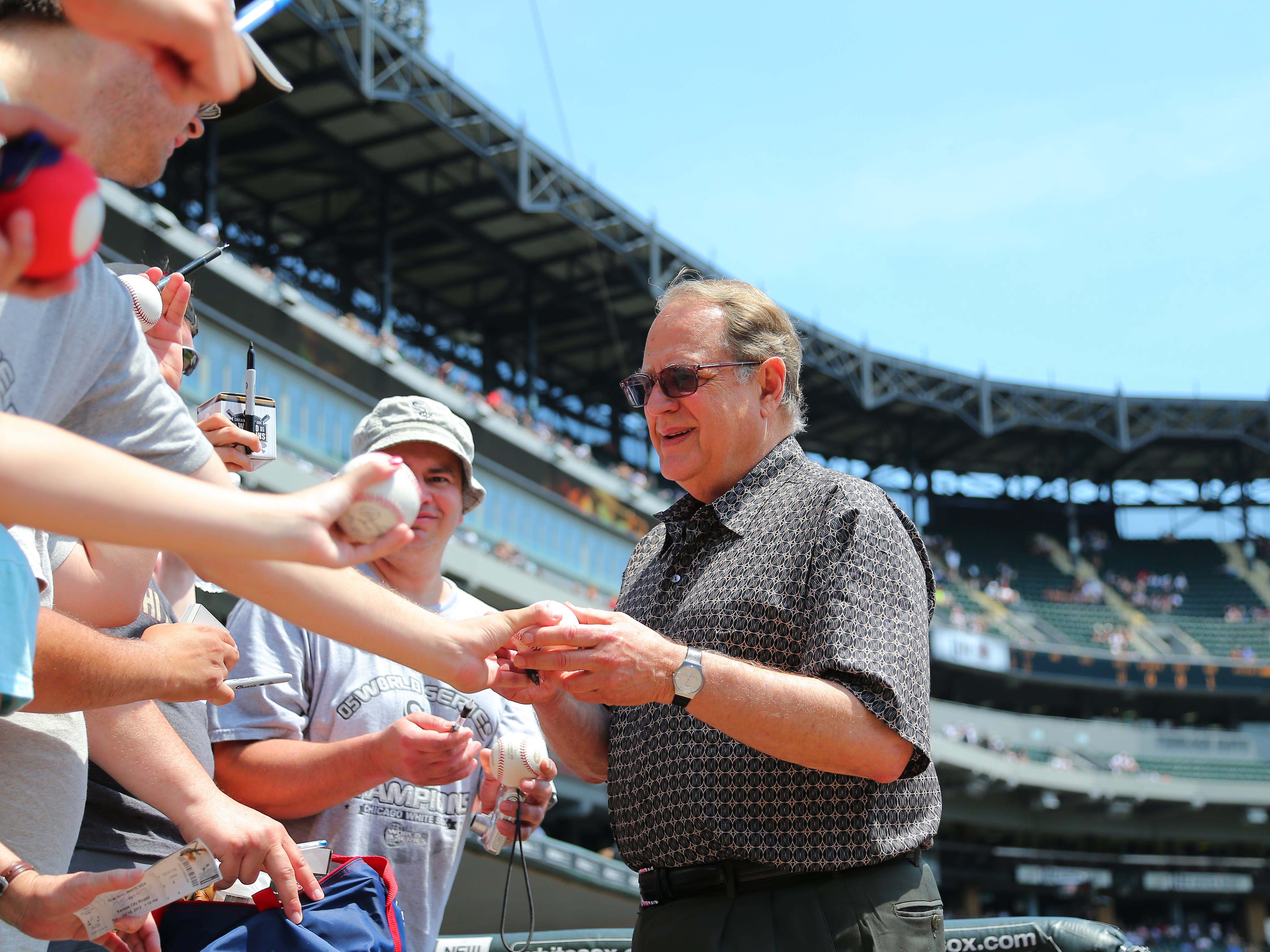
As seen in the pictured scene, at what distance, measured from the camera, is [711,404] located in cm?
299

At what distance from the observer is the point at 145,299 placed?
2.60 m

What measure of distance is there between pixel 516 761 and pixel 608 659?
79 cm

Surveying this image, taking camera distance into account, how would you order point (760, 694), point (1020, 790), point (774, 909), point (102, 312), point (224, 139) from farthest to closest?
1. point (1020, 790)
2. point (224, 139)
3. point (774, 909)
4. point (760, 694)
5. point (102, 312)

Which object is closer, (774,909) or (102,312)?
(102,312)

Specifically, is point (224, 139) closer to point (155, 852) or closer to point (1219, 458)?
point (155, 852)

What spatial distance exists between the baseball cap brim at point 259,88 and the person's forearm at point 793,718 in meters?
1.41

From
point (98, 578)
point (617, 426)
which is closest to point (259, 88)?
point (98, 578)

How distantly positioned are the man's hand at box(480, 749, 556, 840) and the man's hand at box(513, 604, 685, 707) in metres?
0.66

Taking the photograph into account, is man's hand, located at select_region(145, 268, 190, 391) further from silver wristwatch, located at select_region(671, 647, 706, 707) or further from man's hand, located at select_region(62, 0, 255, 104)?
man's hand, located at select_region(62, 0, 255, 104)

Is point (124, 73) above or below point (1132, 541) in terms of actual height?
below

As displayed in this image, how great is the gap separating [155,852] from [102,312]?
4.09 ft

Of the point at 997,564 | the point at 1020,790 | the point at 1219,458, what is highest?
the point at 1219,458

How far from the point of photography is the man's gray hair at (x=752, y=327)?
9.99 ft

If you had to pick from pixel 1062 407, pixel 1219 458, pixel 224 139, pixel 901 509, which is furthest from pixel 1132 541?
pixel 901 509
